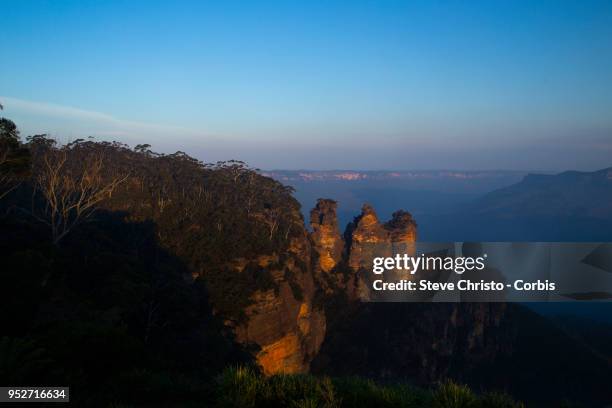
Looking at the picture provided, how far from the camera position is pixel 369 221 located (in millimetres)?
73438

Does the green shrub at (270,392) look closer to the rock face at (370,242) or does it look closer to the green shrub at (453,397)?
the green shrub at (453,397)

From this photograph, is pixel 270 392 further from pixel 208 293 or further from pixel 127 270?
pixel 208 293

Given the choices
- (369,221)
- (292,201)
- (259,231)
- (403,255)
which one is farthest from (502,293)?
(259,231)

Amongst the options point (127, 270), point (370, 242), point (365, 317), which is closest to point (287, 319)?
point (127, 270)

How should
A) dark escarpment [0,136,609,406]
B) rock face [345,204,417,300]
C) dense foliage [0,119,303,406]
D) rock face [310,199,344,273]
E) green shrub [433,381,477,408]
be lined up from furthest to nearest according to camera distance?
1. rock face [345,204,417,300]
2. rock face [310,199,344,273]
3. dark escarpment [0,136,609,406]
4. dense foliage [0,119,303,406]
5. green shrub [433,381,477,408]

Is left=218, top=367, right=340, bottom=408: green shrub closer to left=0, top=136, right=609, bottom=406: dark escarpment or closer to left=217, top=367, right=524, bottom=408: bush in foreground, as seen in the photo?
left=217, top=367, right=524, bottom=408: bush in foreground

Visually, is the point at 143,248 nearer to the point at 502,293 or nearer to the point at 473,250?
→ the point at 473,250

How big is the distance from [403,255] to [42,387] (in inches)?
2711

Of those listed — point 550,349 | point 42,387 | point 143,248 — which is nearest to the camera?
point 42,387

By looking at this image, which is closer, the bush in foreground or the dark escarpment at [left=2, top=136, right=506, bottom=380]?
the bush in foreground

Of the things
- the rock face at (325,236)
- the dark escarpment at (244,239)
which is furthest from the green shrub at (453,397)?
the rock face at (325,236)

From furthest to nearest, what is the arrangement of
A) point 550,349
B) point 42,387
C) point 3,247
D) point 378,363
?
point 550,349 < point 378,363 < point 3,247 < point 42,387

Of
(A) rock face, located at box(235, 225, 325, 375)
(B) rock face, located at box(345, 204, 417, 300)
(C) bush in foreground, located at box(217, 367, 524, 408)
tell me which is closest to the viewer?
(C) bush in foreground, located at box(217, 367, 524, 408)

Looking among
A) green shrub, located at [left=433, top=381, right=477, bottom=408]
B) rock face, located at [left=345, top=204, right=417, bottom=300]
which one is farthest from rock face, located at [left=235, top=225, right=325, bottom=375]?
green shrub, located at [left=433, top=381, right=477, bottom=408]
